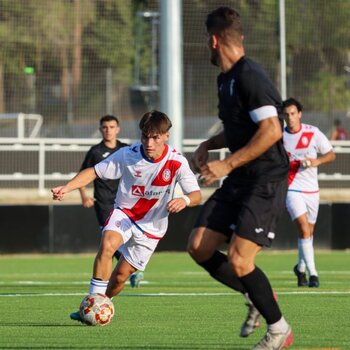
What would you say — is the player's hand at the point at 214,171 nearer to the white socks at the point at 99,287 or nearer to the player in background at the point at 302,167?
the white socks at the point at 99,287

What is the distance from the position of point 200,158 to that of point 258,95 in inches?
27.0

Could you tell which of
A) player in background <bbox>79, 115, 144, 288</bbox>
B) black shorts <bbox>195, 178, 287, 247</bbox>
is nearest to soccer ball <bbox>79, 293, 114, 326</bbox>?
black shorts <bbox>195, 178, 287, 247</bbox>

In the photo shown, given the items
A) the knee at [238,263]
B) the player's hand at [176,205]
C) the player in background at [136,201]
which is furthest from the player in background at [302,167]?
the knee at [238,263]

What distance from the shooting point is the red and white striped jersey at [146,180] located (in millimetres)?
11039

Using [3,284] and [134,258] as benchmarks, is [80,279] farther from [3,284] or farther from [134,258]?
[134,258]

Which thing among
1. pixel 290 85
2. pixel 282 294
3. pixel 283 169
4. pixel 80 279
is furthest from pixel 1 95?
pixel 283 169

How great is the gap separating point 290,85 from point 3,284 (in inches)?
705

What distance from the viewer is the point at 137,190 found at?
36.5 feet

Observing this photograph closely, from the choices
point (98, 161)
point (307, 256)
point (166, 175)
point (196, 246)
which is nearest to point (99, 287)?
point (166, 175)

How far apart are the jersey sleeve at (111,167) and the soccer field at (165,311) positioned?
50.1 inches

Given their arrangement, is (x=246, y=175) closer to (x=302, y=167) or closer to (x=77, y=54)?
(x=302, y=167)

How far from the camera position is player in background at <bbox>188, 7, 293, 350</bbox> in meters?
8.30

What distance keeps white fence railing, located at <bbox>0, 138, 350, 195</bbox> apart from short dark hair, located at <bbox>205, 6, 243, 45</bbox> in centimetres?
1696

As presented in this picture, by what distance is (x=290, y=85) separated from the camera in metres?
32.8
